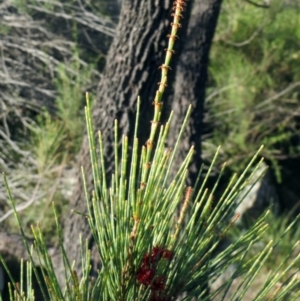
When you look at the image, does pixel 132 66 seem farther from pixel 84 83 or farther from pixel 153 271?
pixel 153 271

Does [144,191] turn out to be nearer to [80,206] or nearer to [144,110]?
[144,110]

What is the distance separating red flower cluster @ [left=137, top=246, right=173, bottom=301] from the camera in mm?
1220

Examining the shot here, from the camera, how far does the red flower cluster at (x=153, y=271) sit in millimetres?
1220

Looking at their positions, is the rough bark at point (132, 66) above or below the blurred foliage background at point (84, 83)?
above

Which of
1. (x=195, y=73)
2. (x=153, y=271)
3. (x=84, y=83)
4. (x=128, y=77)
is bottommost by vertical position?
(x=84, y=83)

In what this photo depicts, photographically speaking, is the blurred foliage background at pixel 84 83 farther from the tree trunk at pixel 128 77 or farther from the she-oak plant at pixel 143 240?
the she-oak plant at pixel 143 240

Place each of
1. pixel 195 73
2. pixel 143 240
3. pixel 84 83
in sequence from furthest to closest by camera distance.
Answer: pixel 84 83 → pixel 195 73 → pixel 143 240

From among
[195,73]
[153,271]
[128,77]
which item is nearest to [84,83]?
[195,73]

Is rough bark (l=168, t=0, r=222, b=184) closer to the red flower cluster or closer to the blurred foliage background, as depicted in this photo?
the blurred foliage background

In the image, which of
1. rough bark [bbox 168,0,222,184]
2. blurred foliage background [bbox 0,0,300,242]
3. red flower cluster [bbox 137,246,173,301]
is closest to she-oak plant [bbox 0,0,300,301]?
red flower cluster [bbox 137,246,173,301]

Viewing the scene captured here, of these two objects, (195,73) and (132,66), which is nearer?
(132,66)

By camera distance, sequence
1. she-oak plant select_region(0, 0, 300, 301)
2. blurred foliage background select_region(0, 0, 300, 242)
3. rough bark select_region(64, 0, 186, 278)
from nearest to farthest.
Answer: she-oak plant select_region(0, 0, 300, 301) → rough bark select_region(64, 0, 186, 278) → blurred foliage background select_region(0, 0, 300, 242)

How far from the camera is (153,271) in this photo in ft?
4.04

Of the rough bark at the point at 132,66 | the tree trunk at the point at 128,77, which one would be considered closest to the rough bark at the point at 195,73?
the tree trunk at the point at 128,77
